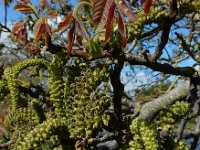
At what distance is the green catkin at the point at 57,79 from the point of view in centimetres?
114

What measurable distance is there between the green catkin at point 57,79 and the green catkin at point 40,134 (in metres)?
0.04

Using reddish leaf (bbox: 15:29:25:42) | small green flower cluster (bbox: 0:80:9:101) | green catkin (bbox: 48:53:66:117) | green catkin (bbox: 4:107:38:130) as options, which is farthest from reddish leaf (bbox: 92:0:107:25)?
reddish leaf (bbox: 15:29:25:42)

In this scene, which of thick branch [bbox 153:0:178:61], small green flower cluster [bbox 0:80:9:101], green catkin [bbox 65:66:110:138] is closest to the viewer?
thick branch [bbox 153:0:178:61]

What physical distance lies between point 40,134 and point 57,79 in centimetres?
16

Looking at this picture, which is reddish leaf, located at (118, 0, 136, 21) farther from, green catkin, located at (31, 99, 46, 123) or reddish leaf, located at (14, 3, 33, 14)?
green catkin, located at (31, 99, 46, 123)

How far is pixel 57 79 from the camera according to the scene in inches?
44.9

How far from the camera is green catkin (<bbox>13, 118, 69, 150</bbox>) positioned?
108 centimetres

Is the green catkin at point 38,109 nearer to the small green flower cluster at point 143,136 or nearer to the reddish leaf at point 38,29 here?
the reddish leaf at point 38,29

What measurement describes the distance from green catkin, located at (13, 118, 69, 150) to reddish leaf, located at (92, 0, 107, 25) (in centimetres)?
40

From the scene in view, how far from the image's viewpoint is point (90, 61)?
3.87 ft

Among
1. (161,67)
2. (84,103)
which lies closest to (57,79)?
(84,103)

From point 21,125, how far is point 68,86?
23 centimetres

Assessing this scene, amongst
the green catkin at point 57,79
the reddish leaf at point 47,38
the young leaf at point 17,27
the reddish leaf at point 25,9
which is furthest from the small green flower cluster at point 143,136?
the young leaf at point 17,27

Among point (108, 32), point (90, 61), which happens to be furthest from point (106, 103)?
point (108, 32)
